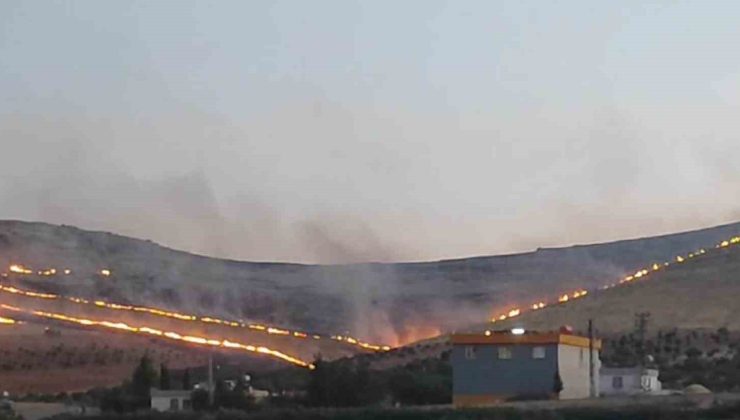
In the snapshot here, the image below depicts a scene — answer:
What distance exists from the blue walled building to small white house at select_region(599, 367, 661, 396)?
245cm

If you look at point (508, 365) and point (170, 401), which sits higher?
point (508, 365)

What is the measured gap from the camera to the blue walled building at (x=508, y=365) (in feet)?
228

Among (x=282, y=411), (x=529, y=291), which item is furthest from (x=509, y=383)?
(x=529, y=291)

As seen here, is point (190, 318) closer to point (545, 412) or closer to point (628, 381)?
point (628, 381)

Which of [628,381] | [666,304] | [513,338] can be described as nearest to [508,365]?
[513,338]

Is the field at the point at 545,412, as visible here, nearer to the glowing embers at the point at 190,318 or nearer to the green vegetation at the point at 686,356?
the green vegetation at the point at 686,356

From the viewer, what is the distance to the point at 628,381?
240 feet

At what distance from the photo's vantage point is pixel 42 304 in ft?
456

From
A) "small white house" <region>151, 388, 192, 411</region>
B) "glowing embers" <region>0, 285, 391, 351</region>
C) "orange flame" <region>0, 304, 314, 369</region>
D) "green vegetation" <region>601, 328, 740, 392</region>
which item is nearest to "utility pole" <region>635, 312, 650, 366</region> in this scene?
"green vegetation" <region>601, 328, 740, 392</region>

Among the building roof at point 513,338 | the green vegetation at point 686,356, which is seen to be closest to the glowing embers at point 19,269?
the green vegetation at point 686,356

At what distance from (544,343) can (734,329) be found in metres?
37.9

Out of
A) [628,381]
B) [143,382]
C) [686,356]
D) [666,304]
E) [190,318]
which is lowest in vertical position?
[628,381]

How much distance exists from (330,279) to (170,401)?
102m

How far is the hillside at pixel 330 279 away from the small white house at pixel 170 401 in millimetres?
60666
